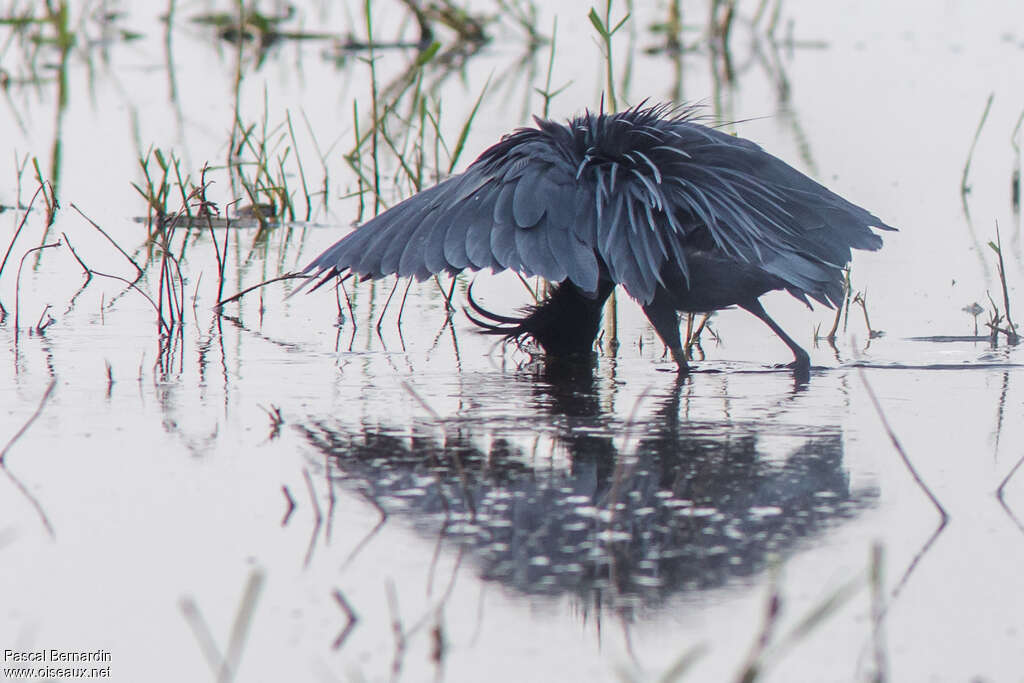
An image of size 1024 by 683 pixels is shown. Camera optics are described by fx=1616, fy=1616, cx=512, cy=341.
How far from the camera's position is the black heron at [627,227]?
362 centimetres

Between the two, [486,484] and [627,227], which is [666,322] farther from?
[486,484]

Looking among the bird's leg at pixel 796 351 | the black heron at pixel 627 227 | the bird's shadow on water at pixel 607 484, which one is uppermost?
the black heron at pixel 627 227

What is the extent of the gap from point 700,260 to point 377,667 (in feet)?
5.96

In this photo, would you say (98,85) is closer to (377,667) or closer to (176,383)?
(176,383)

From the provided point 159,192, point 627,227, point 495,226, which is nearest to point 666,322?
point 627,227

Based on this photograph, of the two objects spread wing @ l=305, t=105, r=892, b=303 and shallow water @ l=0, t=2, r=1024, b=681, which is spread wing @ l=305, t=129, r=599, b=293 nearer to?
spread wing @ l=305, t=105, r=892, b=303

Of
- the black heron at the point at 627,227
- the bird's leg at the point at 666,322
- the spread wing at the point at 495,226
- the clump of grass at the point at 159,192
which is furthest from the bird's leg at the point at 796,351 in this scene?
the clump of grass at the point at 159,192

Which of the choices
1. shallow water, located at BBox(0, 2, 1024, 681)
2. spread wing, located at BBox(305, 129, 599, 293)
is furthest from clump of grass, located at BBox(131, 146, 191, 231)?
spread wing, located at BBox(305, 129, 599, 293)

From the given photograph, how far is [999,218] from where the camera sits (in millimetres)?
6020

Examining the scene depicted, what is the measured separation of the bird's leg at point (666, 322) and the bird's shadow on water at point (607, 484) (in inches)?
6.3

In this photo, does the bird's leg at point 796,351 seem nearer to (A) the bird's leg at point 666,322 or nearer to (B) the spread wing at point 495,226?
(A) the bird's leg at point 666,322

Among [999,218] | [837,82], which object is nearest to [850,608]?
[999,218]

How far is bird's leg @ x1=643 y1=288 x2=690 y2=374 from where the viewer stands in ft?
12.4

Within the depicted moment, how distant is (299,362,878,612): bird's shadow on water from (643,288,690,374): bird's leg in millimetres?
159
